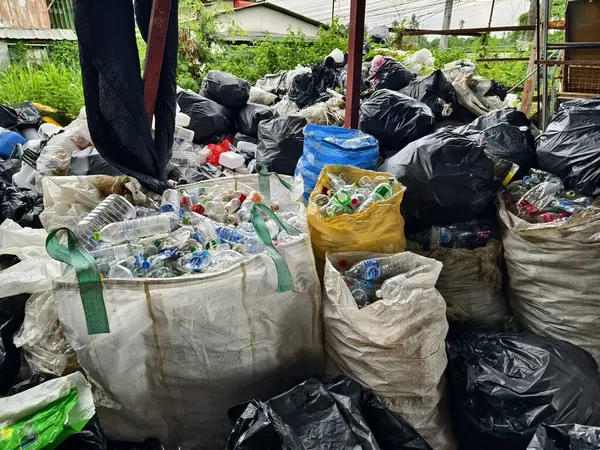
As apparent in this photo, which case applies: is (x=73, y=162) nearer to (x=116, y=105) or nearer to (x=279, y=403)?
(x=116, y=105)

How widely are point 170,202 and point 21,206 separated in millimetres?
975

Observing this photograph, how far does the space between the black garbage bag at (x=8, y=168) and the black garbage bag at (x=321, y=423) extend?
2.36 m

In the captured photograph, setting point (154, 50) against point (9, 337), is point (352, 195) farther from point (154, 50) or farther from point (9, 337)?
point (9, 337)

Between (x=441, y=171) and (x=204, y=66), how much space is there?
608cm

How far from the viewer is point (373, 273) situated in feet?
5.15

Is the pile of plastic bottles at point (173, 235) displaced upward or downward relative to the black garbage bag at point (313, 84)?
downward

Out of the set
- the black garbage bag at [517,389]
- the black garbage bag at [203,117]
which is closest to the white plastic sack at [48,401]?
the black garbage bag at [517,389]

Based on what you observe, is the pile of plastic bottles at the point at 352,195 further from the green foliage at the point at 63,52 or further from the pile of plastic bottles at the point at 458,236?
the green foliage at the point at 63,52

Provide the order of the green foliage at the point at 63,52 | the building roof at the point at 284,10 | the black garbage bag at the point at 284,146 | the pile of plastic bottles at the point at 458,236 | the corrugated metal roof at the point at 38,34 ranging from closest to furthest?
1. the pile of plastic bottles at the point at 458,236
2. the black garbage bag at the point at 284,146
3. the corrugated metal roof at the point at 38,34
4. the green foliage at the point at 63,52
5. the building roof at the point at 284,10

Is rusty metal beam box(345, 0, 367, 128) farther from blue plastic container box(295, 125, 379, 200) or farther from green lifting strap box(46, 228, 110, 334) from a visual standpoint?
green lifting strap box(46, 228, 110, 334)

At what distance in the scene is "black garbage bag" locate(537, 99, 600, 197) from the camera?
1.97 metres

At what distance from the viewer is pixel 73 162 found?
7.75 feet

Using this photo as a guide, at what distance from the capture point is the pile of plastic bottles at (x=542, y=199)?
1.93 m

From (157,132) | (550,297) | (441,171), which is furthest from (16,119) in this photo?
(550,297)
